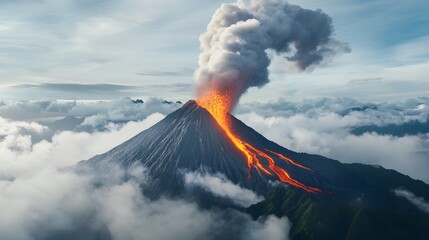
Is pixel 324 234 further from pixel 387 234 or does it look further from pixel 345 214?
pixel 387 234

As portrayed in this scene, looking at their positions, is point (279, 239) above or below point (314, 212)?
below

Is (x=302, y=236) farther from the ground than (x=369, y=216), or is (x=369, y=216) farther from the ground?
(x=369, y=216)

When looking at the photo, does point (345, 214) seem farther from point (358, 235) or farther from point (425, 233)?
point (425, 233)

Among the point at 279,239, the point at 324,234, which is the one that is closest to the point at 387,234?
the point at 324,234

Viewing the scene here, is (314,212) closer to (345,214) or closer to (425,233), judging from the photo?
(345,214)

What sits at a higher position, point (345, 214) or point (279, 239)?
point (345, 214)

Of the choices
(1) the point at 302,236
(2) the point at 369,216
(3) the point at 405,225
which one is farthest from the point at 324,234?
(3) the point at 405,225

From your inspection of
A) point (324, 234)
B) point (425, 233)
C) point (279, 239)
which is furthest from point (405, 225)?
point (279, 239)
